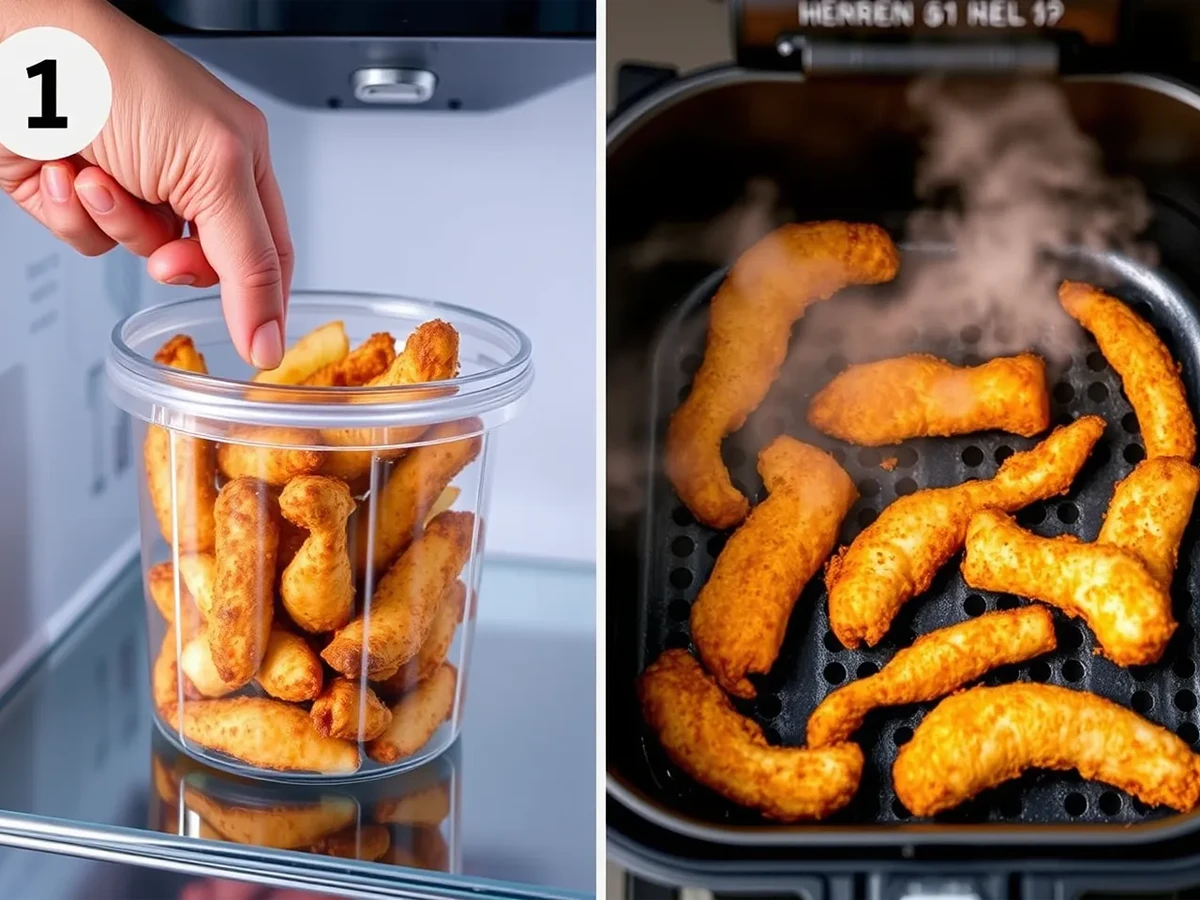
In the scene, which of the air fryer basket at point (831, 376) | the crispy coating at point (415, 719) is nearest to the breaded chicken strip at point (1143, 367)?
the air fryer basket at point (831, 376)

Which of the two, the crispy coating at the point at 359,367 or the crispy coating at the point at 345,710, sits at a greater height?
the crispy coating at the point at 359,367

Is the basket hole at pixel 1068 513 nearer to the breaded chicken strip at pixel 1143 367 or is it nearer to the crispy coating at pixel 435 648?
the breaded chicken strip at pixel 1143 367

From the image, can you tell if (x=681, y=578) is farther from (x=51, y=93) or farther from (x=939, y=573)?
(x=51, y=93)

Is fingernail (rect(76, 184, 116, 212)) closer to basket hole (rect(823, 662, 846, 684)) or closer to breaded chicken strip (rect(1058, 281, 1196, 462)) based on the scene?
basket hole (rect(823, 662, 846, 684))

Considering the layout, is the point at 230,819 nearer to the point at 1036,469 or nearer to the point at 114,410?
the point at 114,410

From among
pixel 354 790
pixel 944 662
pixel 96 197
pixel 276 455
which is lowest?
pixel 354 790

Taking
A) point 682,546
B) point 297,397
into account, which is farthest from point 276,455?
point 682,546
